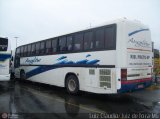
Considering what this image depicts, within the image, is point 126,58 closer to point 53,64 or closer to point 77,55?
point 77,55

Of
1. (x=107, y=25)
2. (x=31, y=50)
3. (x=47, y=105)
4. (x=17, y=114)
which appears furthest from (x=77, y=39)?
(x=31, y=50)

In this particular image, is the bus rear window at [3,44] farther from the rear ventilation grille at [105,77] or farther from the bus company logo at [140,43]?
the bus company logo at [140,43]

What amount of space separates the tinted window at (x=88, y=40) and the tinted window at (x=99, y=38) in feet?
1.23

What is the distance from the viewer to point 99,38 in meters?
8.95

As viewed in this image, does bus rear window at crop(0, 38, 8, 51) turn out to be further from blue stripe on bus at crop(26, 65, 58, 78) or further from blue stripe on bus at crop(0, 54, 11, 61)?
blue stripe on bus at crop(26, 65, 58, 78)

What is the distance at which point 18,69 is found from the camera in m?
17.9

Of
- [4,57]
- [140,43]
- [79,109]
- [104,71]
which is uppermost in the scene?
[140,43]

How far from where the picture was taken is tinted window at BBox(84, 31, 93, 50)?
9.42m

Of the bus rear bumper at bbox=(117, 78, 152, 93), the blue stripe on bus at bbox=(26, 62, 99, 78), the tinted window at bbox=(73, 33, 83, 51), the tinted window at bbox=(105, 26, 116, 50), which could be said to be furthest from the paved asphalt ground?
the tinted window at bbox=(73, 33, 83, 51)

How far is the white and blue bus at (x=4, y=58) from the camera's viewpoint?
39.1 ft

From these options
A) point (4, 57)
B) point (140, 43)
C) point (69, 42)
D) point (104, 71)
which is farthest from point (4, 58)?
point (140, 43)

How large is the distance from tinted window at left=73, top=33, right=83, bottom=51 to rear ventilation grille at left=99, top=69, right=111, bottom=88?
1.99 meters

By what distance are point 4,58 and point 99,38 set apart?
21.6ft

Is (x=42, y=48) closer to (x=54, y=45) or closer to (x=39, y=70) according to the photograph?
(x=39, y=70)
